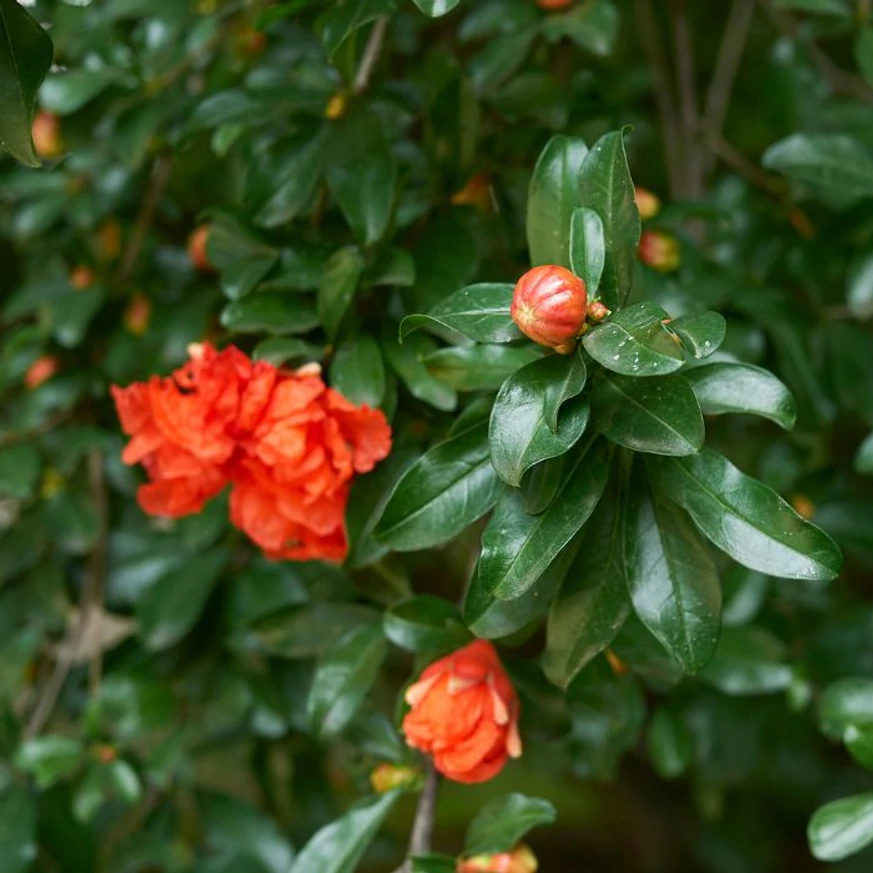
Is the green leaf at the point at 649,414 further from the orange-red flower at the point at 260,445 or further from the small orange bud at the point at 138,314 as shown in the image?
the small orange bud at the point at 138,314

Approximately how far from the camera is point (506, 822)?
2.60 feet

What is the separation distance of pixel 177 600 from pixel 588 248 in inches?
26.2

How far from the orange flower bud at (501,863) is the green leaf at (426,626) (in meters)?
0.14

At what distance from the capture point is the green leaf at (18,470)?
111cm

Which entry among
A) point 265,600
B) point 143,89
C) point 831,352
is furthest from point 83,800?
point 831,352

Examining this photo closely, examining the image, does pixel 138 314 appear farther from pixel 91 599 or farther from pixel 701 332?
pixel 701 332

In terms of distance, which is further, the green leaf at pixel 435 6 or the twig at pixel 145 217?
the twig at pixel 145 217

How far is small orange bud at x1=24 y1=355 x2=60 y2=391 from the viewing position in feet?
4.06

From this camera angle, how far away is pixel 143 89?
1144mm

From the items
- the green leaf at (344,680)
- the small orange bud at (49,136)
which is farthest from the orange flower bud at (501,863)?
the small orange bud at (49,136)

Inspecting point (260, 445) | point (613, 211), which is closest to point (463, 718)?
point (260, 445)

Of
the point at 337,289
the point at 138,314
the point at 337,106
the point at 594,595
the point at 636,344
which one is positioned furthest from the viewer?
the point at 138,314

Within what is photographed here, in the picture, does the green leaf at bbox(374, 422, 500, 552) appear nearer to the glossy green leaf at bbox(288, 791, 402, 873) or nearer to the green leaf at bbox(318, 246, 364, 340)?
the green leaf at bbox(318, 246, 364, 340)

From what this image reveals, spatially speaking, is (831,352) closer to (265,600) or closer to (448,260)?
(448,260)
